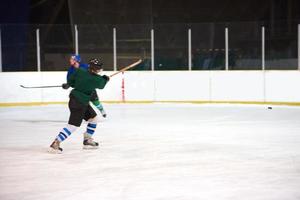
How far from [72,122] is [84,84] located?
0.46 metres

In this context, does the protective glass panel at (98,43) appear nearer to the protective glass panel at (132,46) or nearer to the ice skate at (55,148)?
the protective glass panel at (132,46)

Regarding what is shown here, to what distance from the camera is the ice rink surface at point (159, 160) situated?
439cm

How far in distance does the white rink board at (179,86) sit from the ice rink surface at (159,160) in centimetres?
278

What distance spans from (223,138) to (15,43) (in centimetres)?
812

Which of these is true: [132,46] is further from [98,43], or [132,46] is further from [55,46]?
[55,46]

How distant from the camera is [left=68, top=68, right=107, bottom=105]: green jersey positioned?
636 centimetres

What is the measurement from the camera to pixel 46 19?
20.2 m

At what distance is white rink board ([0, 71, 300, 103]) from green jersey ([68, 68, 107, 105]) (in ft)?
24.6

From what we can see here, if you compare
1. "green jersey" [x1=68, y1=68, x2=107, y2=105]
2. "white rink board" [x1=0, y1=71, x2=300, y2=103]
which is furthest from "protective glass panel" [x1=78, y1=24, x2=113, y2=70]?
"green jersey" [x1=68, y1=68, x2=107, y2=105]

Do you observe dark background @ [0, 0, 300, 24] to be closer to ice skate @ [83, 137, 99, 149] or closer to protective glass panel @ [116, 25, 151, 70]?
protective glass panel @ [116, 25, 151, 70]

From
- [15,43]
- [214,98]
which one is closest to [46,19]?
[15,43]

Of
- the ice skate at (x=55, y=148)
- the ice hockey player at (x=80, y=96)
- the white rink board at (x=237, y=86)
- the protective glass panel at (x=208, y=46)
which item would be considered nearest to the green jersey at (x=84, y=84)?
the ice hockey player at (x=80, y=96)

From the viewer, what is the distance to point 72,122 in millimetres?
6320

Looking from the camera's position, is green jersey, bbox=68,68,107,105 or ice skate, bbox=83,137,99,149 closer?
green jersey, bbox=68,68,107,105
